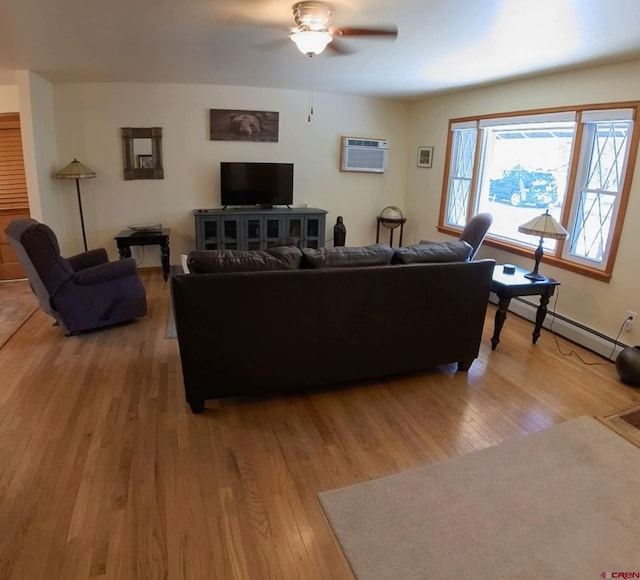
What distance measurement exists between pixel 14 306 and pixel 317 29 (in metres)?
4.05

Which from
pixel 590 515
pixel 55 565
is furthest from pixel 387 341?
pixel 55 565

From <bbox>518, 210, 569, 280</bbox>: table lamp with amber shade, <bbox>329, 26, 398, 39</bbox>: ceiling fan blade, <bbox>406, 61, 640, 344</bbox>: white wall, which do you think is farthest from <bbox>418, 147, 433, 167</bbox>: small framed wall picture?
<bbox>329, 26, 398, 39</bbox>: ceiling fan blade

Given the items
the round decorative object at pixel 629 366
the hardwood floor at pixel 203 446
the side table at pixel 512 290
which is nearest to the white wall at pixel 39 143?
the hardwood floor at pixel 203 446

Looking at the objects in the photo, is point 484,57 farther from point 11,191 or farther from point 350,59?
point 11,191

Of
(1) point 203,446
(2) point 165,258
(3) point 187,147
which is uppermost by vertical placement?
(3) point 187,147

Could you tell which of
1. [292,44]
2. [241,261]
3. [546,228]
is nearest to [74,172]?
[292,44]

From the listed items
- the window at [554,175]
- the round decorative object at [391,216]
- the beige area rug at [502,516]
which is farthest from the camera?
the round decorative object at [391,216]

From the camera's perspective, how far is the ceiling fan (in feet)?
8.30

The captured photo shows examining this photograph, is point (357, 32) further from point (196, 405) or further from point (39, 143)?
point (39, 143)

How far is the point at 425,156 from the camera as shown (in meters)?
6.21

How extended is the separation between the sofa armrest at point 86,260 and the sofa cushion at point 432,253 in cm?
295

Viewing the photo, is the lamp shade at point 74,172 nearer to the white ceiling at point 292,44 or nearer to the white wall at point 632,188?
the white ceiling at point 292,44

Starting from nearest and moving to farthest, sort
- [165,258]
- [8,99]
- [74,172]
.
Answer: [74,172]
[8,99]
[165,258]

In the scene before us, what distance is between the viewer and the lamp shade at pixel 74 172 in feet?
16.0
